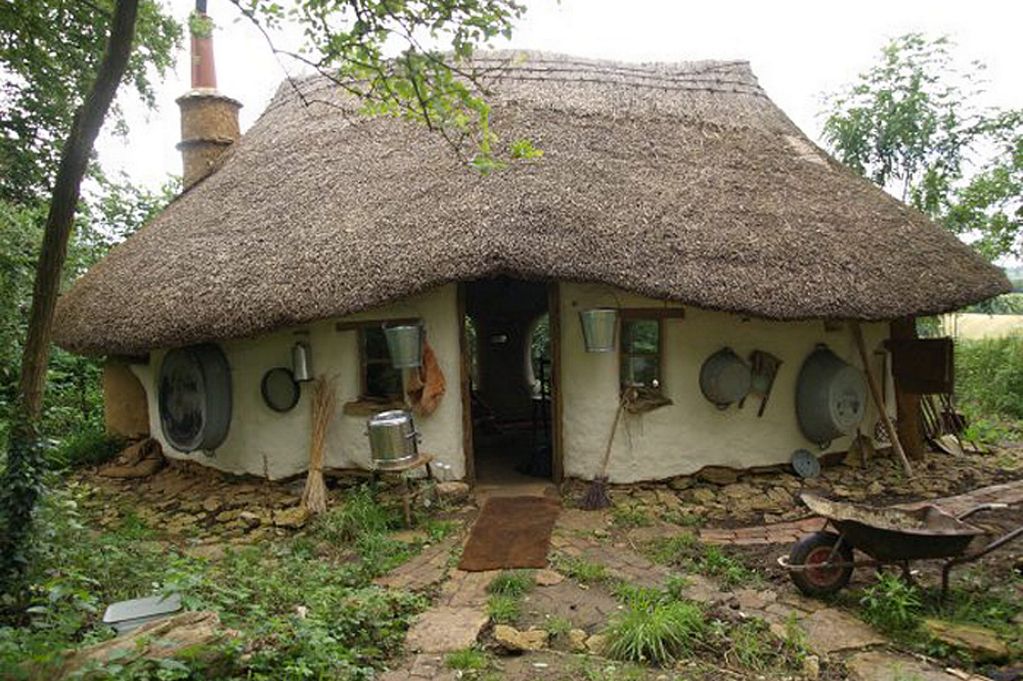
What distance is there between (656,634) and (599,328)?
2.89 metres

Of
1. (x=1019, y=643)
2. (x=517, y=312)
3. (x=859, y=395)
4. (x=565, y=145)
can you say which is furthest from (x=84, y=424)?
(x=1019, y=643)

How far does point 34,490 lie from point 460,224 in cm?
364

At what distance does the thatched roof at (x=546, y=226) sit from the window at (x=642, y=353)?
85 cm

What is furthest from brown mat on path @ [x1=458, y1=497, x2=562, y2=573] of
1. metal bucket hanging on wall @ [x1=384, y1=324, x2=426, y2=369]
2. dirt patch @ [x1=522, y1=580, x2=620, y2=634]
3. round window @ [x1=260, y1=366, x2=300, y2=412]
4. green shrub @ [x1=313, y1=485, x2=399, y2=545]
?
round window @ [x1=260, y1=366, x2=300, y2=412]

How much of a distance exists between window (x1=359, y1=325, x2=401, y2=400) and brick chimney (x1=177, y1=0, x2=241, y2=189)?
408cm

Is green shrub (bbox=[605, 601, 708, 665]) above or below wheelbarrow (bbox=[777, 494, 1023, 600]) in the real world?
below

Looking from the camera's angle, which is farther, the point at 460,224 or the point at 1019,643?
the point at 460,224

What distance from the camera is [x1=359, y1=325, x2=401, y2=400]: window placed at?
6.49 metres

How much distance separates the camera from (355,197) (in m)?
6.63

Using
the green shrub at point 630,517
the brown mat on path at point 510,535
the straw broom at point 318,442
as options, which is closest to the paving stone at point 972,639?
the green shrub at point 630,517

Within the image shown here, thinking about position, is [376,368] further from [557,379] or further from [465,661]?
[465,661]

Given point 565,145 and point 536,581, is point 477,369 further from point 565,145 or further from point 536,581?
point 536,581

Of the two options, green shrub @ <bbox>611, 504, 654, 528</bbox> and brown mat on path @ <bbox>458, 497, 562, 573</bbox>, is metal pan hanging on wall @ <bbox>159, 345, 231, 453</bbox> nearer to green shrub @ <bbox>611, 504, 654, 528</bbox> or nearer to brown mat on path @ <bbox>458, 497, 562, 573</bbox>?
brown mat on path @ <bbox>458, 497, 562, 573</bbox>

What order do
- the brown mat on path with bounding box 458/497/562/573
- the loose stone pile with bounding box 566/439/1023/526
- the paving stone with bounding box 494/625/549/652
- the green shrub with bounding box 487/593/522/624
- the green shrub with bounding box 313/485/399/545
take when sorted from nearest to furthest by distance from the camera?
the paving stone with bounding box 494/625/549/652 → the green shrub with bounding box 487/593/522/624 → the brown mat on path with bounding box 458/497/562/573 → the green shrub with bounding box 313/485/399/545 → the loose stone pile with bounding box 566/439/1023/526
